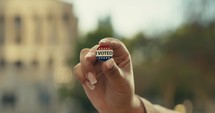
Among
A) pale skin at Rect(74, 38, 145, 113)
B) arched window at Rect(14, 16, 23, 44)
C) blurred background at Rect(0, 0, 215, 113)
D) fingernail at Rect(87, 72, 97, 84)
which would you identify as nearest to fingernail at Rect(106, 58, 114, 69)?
pale skin at Rect(74, 38, 145, 113)

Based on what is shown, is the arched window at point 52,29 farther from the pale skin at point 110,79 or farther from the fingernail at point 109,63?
the fingernail at point 109,63

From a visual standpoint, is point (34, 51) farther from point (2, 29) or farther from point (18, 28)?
point (2, 29)

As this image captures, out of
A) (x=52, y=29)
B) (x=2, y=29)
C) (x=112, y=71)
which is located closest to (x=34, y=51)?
(x=52, y=29)

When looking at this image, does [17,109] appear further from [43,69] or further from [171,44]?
[171,44]

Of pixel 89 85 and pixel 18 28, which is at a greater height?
pixel 89 85

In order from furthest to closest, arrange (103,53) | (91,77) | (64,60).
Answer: (64,60) → (91,77) → (103,53)

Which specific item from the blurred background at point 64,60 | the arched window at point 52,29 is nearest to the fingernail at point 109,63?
the blurred background at point 64,60
